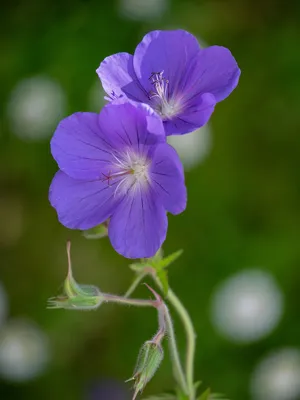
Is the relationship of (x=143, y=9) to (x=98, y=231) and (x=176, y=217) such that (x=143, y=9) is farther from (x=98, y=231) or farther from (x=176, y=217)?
(x=98, y=231)

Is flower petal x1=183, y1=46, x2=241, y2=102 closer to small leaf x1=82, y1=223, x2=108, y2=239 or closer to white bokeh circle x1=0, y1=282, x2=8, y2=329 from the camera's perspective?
small leaf x1=82, y1=223, x2=108, y2=239

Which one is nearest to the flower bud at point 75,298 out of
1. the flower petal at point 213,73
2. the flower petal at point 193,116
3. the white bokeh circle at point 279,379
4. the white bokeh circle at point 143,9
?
the flower petal at point 193,116

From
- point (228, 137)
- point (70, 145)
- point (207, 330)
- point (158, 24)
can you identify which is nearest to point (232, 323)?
point (207, 330)

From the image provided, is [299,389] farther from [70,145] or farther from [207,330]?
[70,145]

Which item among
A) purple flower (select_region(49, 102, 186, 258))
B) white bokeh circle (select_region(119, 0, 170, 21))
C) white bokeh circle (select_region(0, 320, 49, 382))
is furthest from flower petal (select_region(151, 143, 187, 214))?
white bokeh circle (select_region(119, 0, 170, 21))

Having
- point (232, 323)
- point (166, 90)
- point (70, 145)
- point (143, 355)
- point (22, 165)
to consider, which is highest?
point (166, 90)

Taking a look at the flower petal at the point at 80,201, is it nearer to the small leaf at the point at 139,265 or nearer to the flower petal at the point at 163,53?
the small leaf at the point at 139,265
